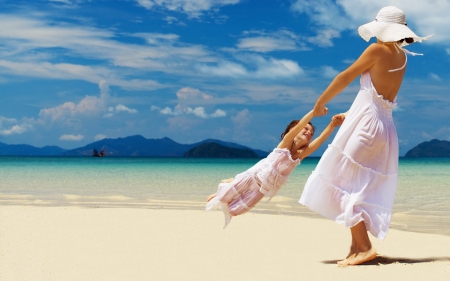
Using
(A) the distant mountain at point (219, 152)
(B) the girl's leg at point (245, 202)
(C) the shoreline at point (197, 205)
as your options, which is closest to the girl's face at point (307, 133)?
(B) the girl's leg at point (245, 202)

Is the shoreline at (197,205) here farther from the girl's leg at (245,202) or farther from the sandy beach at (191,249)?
the girl's leg at (245,202)

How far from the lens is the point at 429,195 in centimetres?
1508

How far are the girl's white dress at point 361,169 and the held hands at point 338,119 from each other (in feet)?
0.60

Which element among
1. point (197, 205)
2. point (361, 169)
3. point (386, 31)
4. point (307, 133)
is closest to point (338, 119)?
point (307, 133)

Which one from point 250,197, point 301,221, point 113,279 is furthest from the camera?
point 301,221

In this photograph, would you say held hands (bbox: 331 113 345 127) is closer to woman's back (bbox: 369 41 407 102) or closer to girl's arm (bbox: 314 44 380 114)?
girl's arm (bbox: 314 44 380 114)

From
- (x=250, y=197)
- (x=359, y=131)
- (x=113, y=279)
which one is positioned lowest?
(x=113, y=279)

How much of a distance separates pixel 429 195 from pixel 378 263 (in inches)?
417

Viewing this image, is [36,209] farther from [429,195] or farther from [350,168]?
[429,195]

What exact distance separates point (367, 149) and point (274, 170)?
3.11 ft

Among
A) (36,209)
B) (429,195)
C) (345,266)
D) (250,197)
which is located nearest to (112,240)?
(250,197)

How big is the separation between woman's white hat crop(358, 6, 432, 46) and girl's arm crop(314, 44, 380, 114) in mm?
140

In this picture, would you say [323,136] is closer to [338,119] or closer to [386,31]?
[338,119]

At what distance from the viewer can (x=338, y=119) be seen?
540 centimetres
